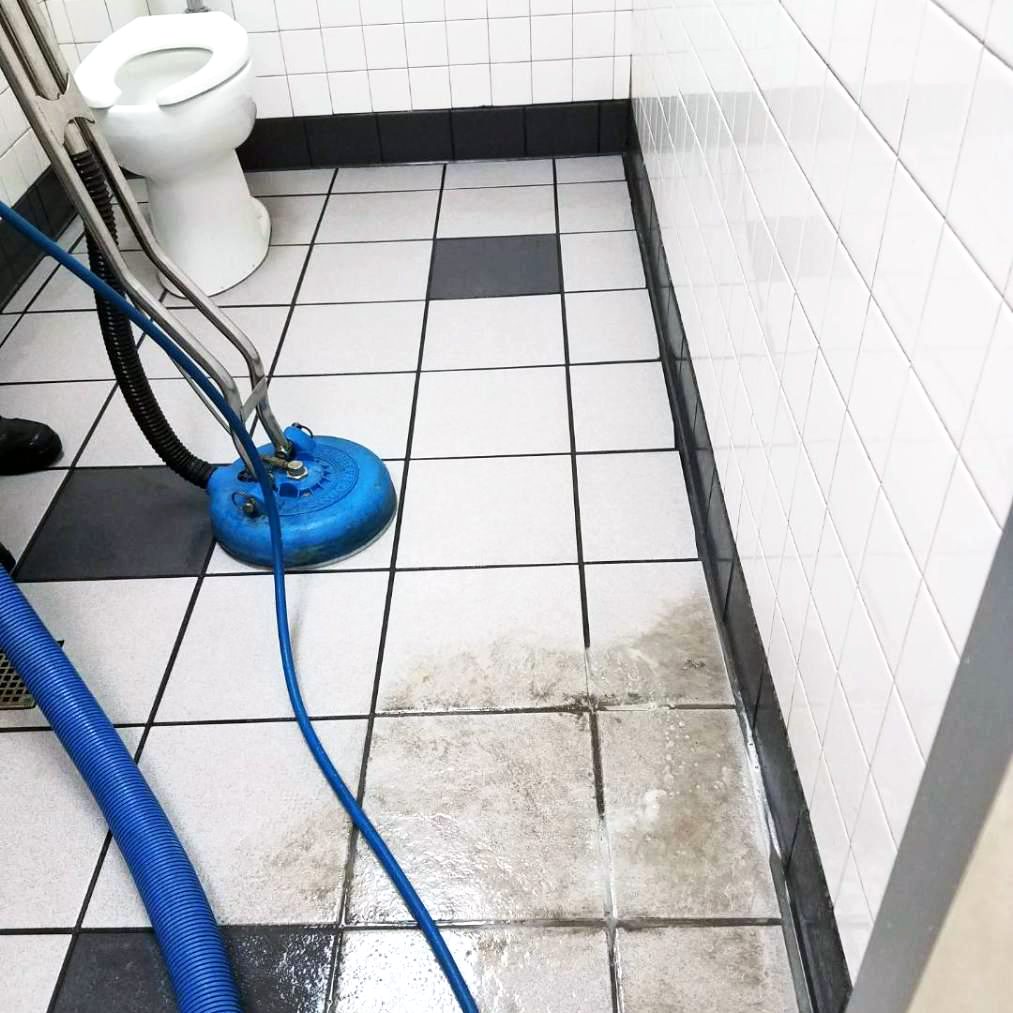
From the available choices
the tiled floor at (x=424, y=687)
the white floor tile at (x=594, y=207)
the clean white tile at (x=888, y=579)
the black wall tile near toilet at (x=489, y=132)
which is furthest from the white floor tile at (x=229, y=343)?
the clean white tile at (x=888, y=579)

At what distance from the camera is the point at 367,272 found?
2.51m

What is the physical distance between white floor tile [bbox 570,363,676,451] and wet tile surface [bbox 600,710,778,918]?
644 mm

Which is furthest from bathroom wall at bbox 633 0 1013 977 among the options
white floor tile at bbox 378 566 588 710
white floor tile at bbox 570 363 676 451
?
white floor tile at bbox 570 363 676 451

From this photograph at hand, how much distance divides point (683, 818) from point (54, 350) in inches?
67.0

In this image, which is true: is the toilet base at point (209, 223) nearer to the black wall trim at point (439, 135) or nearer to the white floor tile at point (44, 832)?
the black wall trim at point (439, 135)

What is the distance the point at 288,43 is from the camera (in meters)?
2.81

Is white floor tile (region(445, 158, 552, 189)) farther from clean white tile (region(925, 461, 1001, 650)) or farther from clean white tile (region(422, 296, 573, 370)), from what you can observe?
clean white tile (region(925, 461, 1001, 650))

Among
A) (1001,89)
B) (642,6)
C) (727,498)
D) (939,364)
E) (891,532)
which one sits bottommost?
(727,498)

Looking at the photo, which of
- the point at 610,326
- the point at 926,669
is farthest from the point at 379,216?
the point at 926,669

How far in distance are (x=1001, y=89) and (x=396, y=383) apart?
62.9 inches

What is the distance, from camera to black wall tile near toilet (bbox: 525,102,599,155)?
2.92 meters

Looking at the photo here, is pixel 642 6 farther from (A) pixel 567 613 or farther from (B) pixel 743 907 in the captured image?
(B) pixel 743 907

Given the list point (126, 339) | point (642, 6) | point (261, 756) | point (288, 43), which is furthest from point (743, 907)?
point (288, 43)

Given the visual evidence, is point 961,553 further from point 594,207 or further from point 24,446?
point 594,207
